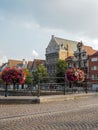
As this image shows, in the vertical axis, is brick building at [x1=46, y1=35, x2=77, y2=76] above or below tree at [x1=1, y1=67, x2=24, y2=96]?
above

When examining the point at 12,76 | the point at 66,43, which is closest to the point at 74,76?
the point at 12,76

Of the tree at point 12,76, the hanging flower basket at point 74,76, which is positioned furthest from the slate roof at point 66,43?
the tree at point 12,76

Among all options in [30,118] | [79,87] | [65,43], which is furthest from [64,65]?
[30,118]

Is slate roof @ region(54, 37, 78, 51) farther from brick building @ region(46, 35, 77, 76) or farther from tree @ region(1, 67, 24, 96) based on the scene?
tree @ region(1, 67, 24, 96)

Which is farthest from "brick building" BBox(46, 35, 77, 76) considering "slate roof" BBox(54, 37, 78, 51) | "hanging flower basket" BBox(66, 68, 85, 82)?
"hanging flower basket" BBox(66, 68, 85, 82)

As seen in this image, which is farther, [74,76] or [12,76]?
[74,76]

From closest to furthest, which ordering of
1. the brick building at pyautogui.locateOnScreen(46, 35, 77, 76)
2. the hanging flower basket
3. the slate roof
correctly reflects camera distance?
the hanging flower basket, the brick building at pyautogui.locateOnScreen(46, 35, 77, 76), the slate roof

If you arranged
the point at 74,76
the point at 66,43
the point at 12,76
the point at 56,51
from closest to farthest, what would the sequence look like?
the point at 12,76 → the point at 74,76 → the point at 56,51 → the point at 66,43

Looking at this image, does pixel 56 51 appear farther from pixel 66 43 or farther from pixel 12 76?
pixel 12 76

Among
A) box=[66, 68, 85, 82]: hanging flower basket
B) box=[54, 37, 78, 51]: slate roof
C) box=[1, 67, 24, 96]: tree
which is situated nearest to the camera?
box=[1, 67, 24, 96]: tree

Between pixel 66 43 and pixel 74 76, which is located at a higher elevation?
pixel 66 43

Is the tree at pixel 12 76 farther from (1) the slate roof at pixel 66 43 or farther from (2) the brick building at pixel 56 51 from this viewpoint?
(1) the slate roof at pixel 66 43

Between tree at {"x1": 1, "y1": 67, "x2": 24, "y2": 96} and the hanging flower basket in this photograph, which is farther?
the hanging flower basket

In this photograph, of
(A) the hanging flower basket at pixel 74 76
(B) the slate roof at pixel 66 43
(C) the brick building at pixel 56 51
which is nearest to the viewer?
(A) the hanging flower basket at pixel 74 76
